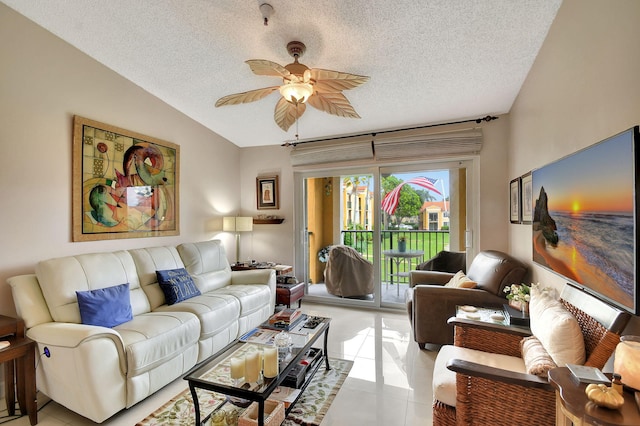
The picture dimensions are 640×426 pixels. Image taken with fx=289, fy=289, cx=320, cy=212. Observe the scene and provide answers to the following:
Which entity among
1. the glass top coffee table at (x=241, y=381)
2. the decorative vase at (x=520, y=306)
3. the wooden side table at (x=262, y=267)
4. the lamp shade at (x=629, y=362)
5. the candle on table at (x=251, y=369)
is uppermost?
the lamp shade at (x=629, y=362)

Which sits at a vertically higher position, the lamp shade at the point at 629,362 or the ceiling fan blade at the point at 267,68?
the ceiling fan blade at the point at 267,68

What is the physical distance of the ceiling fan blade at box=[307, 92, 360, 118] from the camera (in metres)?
2.26

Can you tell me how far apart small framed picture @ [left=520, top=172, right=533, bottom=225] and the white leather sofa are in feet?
9.47

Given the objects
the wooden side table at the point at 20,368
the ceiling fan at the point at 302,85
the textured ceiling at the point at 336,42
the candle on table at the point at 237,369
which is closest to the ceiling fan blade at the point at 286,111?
the ceiling fan at the point at 302,85

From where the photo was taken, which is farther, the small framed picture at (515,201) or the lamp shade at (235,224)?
the lamp shade at (235,224)

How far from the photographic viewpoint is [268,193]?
4.68m

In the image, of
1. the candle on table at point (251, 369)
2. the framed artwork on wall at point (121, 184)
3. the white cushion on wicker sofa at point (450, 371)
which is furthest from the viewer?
the framed artwork on wall at point (121, 184)

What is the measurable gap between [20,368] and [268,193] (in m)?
3.29

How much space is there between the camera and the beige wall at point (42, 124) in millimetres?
2230

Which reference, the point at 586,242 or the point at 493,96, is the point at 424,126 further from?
the point at 586,242

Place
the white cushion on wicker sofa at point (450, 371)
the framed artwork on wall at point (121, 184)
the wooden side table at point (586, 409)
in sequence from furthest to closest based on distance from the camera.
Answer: the framed artwork on wall at point (121, 184), the white cushion on wicker sofa at point (450, 371), the wooden side table at point (586, 409)

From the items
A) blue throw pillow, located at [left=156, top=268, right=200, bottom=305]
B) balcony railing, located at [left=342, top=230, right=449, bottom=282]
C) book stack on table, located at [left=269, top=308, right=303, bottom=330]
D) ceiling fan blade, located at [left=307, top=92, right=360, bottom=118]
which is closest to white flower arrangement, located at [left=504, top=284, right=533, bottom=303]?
balcony railing, located at [left=342, top=230, right=449, bottom=282]

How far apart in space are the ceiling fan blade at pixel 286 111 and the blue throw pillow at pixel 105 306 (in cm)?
200

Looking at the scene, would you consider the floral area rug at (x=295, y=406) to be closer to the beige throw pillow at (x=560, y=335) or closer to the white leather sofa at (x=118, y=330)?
the white leather sofa at (x=118, y=330)
